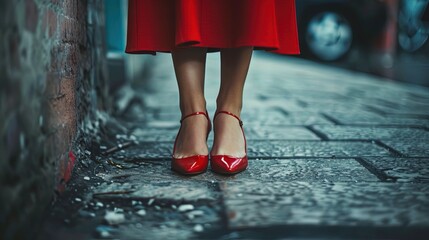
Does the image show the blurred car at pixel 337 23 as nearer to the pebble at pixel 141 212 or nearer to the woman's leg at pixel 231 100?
the woman's leg at pixel 231 100

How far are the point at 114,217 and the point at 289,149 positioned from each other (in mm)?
841

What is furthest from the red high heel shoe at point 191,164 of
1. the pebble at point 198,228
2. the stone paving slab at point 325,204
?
the pebble at point 198,228

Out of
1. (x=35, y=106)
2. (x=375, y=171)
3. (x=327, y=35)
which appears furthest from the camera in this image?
(x=327, y=35)

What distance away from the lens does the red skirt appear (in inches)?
52.6

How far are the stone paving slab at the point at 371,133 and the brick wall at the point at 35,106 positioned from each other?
1056 millimetres

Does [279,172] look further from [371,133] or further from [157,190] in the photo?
[371,133]

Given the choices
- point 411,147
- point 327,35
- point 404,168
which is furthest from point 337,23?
point 404,168

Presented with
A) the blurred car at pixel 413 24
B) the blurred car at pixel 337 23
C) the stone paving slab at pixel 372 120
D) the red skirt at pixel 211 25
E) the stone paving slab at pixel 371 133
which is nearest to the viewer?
the red skirt at pixel 211 25

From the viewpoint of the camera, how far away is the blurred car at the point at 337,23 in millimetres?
6609

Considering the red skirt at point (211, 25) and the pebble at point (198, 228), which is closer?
the pebble at point (198, 228)

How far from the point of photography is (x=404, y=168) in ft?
5.01

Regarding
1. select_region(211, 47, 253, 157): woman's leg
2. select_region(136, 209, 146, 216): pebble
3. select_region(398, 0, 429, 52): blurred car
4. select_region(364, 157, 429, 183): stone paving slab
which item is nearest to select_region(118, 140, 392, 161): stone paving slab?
select_region(364, 157, 429, 183): stone paving slab

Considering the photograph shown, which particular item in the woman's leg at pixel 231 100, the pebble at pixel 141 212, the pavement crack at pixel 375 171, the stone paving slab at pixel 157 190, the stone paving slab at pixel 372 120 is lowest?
the pebble at pixel 141 212

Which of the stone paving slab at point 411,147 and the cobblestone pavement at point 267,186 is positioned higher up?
the stone paving slab at point 411,147
